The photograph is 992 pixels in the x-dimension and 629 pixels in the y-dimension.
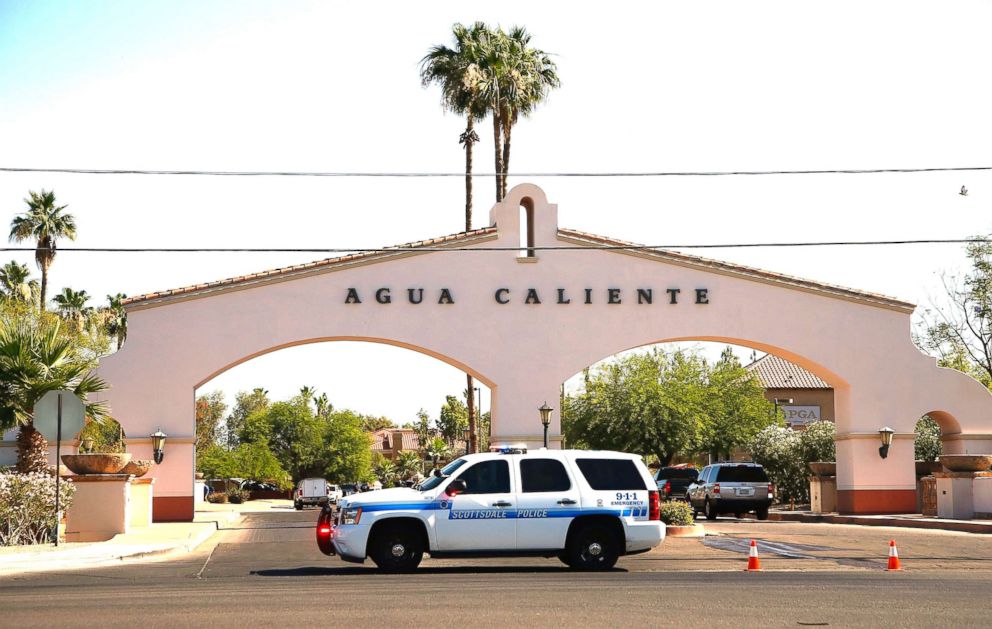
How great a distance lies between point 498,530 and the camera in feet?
58.6

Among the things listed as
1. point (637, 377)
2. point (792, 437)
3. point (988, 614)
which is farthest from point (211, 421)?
point (988, 614)

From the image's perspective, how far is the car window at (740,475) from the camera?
1495 inches

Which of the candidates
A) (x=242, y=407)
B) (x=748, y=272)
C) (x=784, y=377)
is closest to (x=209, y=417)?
(x=242, y=407)

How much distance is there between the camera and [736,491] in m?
37.8

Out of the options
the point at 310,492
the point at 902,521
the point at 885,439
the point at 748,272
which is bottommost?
the point at 310,492

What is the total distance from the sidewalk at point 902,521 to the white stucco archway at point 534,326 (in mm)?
825

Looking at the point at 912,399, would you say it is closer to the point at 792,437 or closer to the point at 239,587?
the point at 792,437

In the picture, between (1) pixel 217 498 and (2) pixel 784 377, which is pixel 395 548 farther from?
(1) pixel 217 498

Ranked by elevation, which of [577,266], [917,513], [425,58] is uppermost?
[425,58]

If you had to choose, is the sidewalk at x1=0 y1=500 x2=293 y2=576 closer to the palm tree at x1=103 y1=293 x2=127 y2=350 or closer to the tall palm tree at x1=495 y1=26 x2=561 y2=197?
the tall palm tree at x1=495 y1=26 x2=561 y2=197

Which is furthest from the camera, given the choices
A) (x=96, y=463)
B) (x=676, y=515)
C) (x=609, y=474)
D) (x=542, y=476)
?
(x=676, y=515)

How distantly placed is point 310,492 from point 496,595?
183 feet

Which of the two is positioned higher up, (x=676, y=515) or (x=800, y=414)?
(x=800, y=414)

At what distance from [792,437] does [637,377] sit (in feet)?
31.8
